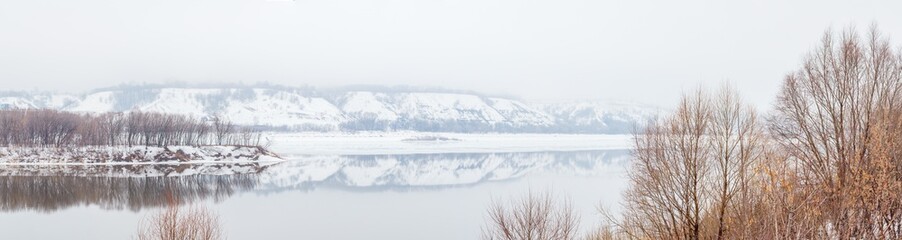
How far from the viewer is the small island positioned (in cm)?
7131

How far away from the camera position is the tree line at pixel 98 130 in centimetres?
7500

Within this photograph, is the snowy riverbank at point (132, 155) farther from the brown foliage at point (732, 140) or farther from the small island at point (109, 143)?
the brown foliage at point (732, 140)

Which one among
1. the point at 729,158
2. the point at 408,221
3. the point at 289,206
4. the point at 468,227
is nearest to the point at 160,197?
the point at 289,206

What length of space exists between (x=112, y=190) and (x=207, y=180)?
29.3ft

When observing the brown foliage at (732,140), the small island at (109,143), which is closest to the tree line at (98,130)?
the small island at (109,143)

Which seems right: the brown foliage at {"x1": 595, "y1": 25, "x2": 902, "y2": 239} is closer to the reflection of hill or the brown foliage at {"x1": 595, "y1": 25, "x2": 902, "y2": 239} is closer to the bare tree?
the bare tree

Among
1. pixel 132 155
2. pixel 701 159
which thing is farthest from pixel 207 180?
pixel 701 159

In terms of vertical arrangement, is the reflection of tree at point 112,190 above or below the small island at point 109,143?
below

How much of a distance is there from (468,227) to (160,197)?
870 inches

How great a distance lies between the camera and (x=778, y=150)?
14.4m

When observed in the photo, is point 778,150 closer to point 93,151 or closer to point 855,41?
point 855,41

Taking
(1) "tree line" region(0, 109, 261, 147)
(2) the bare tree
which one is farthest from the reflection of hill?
(2) the bare tree

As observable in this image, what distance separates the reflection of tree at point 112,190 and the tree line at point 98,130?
26.5 m

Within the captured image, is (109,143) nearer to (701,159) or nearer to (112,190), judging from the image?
(112,190)
